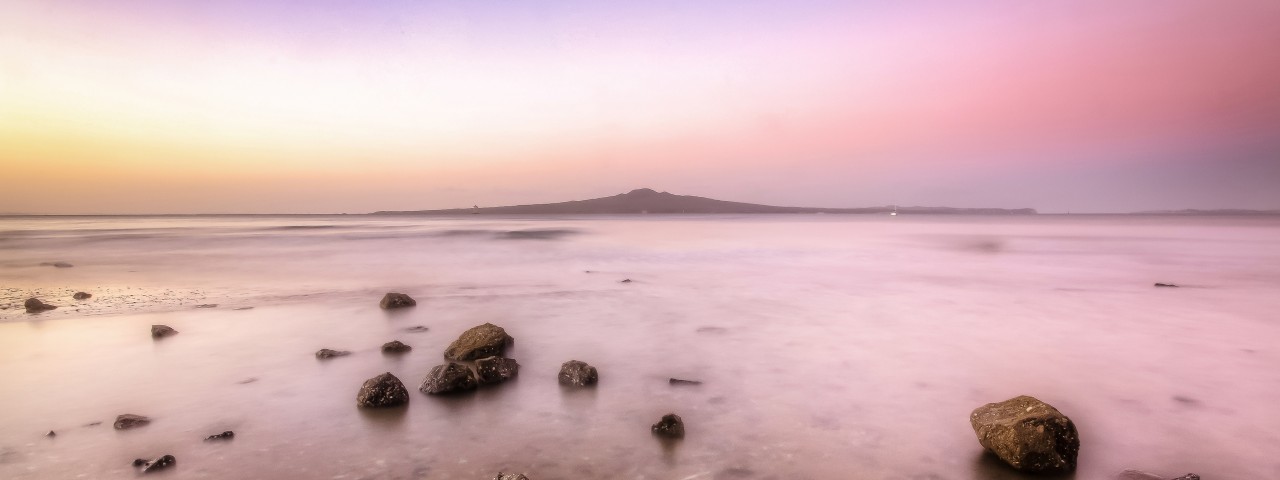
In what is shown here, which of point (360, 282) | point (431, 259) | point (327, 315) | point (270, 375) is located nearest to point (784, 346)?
point (270, 375)

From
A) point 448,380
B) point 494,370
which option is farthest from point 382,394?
point 494,370

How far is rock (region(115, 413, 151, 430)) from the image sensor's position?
179 inches

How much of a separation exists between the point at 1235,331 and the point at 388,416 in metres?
11.5

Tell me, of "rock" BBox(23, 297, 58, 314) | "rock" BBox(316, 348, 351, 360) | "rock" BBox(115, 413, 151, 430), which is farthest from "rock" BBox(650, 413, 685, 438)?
"rock" BBox(23, 297, 58, 314)

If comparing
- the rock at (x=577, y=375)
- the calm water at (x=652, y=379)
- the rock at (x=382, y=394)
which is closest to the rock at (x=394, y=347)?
the calm water at (x=652, y=379)

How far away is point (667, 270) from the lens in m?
17.8

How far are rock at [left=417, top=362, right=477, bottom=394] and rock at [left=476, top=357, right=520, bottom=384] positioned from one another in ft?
0.60

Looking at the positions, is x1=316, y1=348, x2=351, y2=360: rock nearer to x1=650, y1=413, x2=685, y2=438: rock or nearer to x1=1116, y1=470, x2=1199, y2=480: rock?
x1=650, y1=413, x2=685, y2=438: rock

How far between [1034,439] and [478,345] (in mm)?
5160

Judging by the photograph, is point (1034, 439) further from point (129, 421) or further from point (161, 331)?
point (161, 331)

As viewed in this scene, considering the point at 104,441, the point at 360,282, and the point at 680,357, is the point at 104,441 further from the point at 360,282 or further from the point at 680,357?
the point at 360,282

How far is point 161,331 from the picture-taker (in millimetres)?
Result: 7762

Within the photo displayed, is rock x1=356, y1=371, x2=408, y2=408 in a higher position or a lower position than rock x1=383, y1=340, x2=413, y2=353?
higher

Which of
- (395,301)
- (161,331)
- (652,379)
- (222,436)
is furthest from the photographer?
(395,301)
